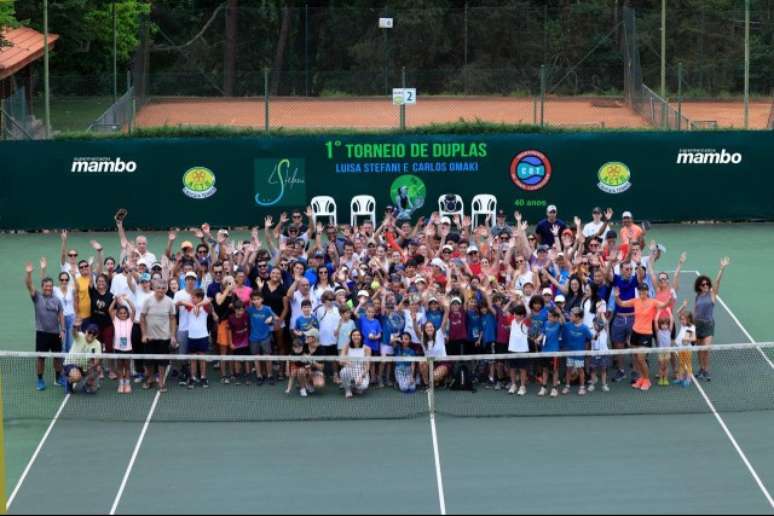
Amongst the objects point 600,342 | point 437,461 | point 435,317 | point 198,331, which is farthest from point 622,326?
point 198,331

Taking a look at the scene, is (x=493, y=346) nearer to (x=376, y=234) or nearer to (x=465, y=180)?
(x=376, y=234)

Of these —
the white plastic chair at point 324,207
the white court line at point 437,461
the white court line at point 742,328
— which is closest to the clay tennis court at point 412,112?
the white plastic chair at point 324,207

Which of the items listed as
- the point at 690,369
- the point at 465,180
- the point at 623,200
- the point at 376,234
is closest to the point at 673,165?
the point at 623,200

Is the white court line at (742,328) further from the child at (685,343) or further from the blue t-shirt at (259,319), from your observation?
the blue t-shirt at (259,319)

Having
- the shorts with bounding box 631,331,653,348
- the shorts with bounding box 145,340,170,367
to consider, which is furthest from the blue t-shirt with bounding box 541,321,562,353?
the shorts with bounding box 145,340,170,367

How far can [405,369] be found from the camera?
71.2 ft

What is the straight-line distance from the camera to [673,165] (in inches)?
1340

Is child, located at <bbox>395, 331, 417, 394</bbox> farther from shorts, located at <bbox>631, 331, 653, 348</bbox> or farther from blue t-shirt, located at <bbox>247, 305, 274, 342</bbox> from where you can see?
shorts, located at <bbox>631, 331, 653, 348</bbox>

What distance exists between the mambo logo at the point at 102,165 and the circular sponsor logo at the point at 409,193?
5.65 m

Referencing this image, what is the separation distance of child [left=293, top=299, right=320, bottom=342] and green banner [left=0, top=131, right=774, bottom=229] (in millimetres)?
11902

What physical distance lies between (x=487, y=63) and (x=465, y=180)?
16.2 m

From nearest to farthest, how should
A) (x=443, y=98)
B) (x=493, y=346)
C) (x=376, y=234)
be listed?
1. (x=493, y=346)
2. (x=376, y=234)
3. (x=443, y=98)

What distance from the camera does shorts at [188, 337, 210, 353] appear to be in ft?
72.3

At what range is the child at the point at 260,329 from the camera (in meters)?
22.0
